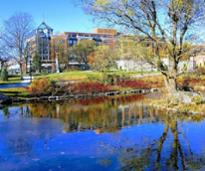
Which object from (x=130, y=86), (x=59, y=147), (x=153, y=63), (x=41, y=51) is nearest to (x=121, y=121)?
(x=59, y=147)

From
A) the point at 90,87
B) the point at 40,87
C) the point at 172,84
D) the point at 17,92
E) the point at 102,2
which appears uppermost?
the point at 102,2

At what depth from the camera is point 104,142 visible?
40.9 ft

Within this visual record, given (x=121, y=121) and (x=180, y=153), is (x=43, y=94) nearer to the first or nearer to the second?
(x=121, y=121)

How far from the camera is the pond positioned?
9.69 m

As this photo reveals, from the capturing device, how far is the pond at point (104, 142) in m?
9.69

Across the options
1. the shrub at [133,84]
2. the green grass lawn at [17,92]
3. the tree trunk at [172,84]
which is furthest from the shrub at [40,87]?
the tree trunk at [172,84]

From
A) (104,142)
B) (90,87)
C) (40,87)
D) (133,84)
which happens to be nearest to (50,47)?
(133,84)

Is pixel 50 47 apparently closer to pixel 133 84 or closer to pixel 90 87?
pixel 133 84

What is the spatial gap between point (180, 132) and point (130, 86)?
27.6 metres

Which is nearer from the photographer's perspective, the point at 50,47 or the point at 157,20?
the point at 157,20

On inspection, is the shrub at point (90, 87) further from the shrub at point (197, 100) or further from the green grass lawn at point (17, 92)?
the shrub at point (197, 100)

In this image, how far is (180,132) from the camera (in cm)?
1380

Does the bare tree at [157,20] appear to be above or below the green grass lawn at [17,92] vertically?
above

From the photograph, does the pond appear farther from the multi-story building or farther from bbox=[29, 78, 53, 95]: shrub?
the multi-story building
